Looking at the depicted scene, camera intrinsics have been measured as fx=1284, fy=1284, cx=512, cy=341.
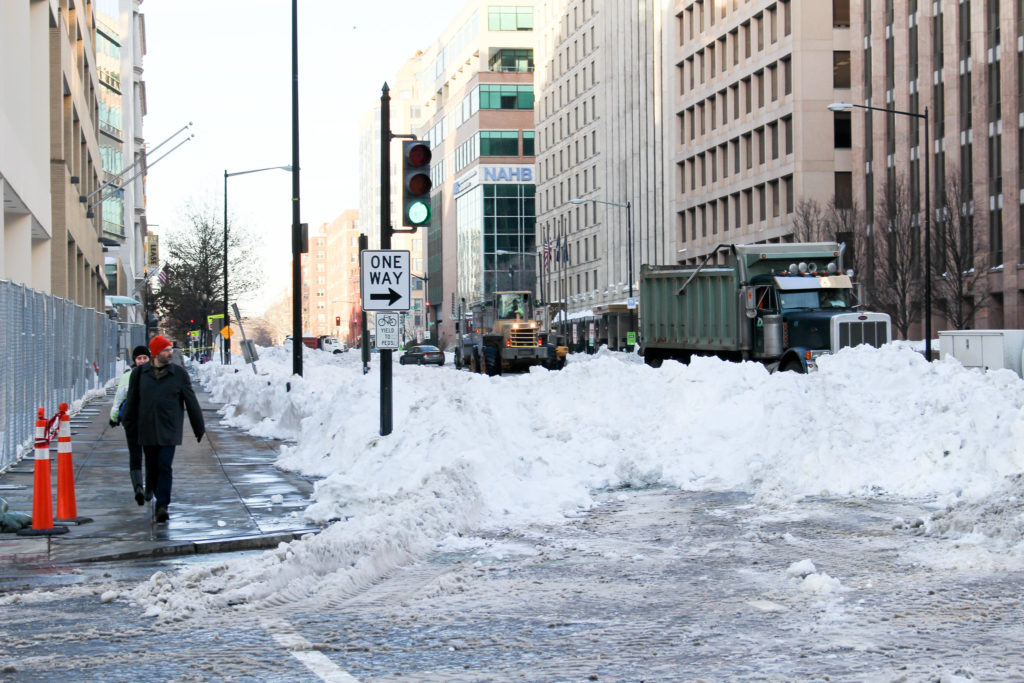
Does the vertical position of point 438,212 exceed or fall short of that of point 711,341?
it exceeds it

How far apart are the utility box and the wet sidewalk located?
19971mm

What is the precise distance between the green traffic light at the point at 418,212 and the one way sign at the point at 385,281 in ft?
1.94

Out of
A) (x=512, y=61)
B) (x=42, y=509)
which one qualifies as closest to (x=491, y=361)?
(x=42, y=509)

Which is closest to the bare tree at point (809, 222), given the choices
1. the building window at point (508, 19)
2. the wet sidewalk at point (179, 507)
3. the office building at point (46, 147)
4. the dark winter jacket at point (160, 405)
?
the office building at point (46, 147)

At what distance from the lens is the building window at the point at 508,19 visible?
133000 mm

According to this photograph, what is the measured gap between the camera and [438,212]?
154875 mm

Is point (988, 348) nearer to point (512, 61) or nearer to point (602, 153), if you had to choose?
point (602, 153)

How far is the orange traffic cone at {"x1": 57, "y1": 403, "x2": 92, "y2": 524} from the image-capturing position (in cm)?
1203

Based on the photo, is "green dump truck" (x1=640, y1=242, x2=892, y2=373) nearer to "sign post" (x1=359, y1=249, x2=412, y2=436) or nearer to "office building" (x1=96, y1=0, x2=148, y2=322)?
"sign post" (x1=359, y1=249, x2=412, y2=436)

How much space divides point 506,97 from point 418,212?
11914 centimetres

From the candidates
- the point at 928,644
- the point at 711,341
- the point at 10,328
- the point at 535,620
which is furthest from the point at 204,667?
the point at 711,341

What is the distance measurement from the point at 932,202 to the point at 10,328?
47.1 metres

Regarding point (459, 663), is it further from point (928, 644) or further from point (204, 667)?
point (928, 644)

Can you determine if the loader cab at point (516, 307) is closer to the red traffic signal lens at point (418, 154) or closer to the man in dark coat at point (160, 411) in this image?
the red traffic signal lens at point (418, 154)
